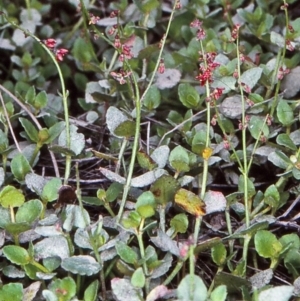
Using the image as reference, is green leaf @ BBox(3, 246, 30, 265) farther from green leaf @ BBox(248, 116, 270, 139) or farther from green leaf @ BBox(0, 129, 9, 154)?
green leaf @ BBox(248, 116, 270, 139)

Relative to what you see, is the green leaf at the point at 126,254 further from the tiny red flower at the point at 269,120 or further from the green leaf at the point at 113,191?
the tiny red flower at the point at 269,120

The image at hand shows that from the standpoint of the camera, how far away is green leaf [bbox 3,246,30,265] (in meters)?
0.81

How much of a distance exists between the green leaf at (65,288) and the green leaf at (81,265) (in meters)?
0.02

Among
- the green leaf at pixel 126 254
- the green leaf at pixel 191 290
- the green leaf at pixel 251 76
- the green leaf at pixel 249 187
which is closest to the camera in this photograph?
the green leaf at pixel 191 290

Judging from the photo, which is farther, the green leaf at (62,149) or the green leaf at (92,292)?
the green leaf at (62,149)

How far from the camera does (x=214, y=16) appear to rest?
125 centimetres

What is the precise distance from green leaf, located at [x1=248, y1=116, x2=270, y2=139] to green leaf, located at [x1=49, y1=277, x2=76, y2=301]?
1.23ft

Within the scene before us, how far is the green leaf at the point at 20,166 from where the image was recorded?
93cm

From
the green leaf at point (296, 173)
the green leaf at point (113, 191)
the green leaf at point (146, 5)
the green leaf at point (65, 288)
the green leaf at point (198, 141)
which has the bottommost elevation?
the green leaf at point (65, 288)

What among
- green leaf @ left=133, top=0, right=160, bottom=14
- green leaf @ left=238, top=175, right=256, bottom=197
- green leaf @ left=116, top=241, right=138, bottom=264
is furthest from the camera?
green leaf @ left=133, top=0, right=160, bottom=14

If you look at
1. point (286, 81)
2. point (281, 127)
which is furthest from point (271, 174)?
point (286, 81)

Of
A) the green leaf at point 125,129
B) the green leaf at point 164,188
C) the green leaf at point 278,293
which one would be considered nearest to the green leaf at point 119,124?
the green leaf at point 125,129

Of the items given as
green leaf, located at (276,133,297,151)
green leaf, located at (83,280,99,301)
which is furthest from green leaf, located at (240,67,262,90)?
green leaf, located at (83,280,99,301)

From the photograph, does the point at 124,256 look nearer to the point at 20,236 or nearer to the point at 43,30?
the point at 20,236
